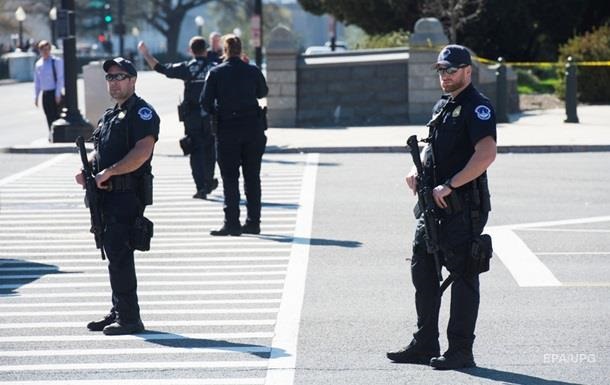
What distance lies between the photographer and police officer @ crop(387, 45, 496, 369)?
25.3 ft

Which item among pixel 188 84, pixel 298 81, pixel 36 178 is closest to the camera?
pixel 188 84

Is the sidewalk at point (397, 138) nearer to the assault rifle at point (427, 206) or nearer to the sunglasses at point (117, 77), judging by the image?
the sunglasses at point (117, 77)

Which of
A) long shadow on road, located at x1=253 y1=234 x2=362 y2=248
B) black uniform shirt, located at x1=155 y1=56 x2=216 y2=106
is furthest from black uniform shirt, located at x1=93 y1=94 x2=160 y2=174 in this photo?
black uniform shirt, located at x1=155 y1=56 x2=216 y2=106

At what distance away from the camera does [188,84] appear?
16.2 m

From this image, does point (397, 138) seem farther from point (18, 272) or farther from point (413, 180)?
point (413, 180)

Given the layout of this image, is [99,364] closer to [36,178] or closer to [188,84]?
[188,84]

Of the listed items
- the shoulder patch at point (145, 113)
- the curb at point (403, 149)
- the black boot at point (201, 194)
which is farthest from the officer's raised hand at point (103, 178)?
the curb at point (403, 149)

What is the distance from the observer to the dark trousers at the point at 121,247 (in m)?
8.95

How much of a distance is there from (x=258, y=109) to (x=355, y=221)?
5.46 ft

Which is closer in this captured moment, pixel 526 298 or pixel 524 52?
pixel 526 298

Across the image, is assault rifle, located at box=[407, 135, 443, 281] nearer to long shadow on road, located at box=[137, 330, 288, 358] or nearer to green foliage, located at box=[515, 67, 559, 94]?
long shadow on road, located at box=[137, 330, 288, 358]

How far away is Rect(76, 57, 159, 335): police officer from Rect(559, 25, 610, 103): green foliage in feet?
75.0

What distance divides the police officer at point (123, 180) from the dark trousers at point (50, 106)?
17.1 m

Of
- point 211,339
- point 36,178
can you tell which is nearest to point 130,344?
point 211,339
